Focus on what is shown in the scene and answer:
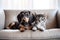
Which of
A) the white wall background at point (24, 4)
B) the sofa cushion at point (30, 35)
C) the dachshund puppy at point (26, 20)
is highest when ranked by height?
the white wall background at point (24, 4)

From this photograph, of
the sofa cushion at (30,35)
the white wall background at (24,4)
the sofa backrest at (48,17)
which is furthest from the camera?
the white wall background at (24,4)

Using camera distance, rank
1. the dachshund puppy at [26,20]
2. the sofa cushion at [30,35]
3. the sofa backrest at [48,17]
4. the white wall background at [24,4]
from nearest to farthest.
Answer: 1. the sofa cushion at [30,35]
2. the dachshund puppy at [26,20]
3. the sofa backrest at [48,17]
4. the white wall background at [24,4]

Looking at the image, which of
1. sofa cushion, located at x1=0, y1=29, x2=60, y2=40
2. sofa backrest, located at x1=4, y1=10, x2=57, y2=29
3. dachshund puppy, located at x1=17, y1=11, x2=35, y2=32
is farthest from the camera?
sofa backrest, located at x1=4, y1=10, x2=57, y2=29

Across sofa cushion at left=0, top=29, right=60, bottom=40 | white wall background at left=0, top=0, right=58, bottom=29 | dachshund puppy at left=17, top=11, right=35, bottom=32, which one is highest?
white wall background at left=0, top=0, right=58, bottom=29

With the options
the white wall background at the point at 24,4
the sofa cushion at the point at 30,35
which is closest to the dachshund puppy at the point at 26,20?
the sofa cushion at the point at 30,35

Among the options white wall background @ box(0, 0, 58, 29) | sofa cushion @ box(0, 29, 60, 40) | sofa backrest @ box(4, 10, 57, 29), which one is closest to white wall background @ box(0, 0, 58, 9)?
white wall background @ box(0, 0, 58, 29)

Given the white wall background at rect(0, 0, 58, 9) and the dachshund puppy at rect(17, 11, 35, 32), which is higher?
the white wall background at rect(0, 0, 58, 9)

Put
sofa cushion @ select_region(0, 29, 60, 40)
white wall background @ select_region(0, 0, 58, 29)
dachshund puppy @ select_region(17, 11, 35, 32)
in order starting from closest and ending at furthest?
sofa cushion @ select_region(0, 29, 60, 40), dachshund puppy @ select_region(17, 11, 35, 32), white wall background @ select_region(0, 0, 58, 29)

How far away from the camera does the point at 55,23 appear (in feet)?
8.77

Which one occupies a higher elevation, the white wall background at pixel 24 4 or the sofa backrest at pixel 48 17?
the white wall background at pixel 24 4

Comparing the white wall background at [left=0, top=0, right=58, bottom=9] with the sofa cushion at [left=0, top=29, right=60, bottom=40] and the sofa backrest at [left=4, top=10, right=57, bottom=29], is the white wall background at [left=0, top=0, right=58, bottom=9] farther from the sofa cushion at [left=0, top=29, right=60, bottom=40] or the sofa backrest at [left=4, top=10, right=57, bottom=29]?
the sofa cushion at [left=0, top=29, right=60, bottom=40]

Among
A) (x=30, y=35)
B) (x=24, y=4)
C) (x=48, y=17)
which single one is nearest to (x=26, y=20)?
(x=30, y=35)

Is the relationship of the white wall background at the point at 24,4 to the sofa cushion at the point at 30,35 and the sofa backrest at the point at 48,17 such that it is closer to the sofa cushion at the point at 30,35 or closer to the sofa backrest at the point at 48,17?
the sofa backrest at the point at 48,17

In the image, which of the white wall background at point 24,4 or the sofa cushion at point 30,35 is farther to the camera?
the white wall background at point 24,4
